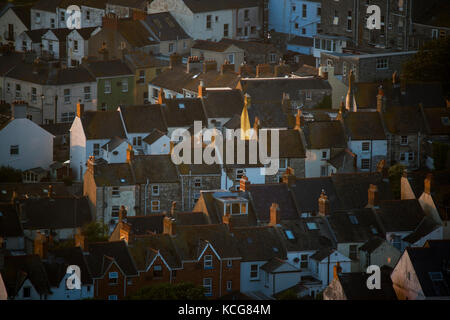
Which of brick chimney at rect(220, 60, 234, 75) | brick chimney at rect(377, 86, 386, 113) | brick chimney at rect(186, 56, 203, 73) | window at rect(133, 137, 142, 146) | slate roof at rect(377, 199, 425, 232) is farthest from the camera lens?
brick chimney at rect(186, 56, 203, 73)

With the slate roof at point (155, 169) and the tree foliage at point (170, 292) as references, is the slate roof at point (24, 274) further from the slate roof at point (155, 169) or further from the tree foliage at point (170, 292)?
the slate roof at point (155, 169)

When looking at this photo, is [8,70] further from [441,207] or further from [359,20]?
[441,207]

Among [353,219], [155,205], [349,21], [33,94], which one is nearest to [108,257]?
[155,205]

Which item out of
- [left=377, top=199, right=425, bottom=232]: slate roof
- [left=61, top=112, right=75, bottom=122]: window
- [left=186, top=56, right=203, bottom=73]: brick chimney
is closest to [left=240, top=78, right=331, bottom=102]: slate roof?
[left=186, top=56, right=203, bottom=73]: brick chimney

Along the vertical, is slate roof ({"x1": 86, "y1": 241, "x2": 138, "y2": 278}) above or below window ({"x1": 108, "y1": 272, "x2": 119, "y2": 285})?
above

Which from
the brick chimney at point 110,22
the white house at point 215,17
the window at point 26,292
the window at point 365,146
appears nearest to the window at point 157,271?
the window at point 26,292

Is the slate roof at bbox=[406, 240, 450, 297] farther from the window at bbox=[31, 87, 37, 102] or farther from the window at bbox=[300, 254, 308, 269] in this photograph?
the window at bbox=[31, 87, 37, 102]
